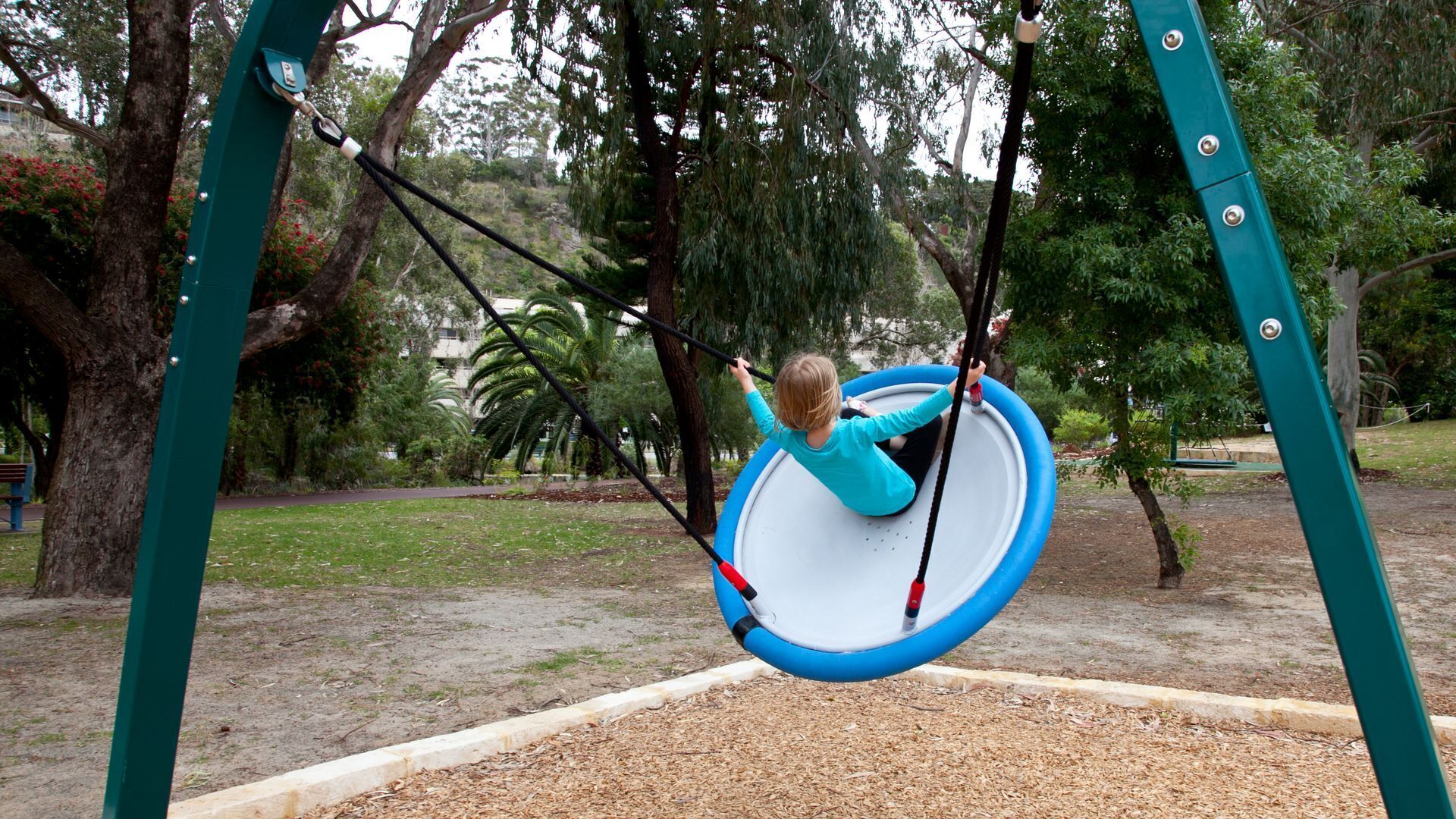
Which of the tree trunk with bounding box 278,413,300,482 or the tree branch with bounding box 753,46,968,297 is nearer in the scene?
the tree branch with bounding box 753,46,968,297

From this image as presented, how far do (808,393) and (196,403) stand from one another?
1659mm

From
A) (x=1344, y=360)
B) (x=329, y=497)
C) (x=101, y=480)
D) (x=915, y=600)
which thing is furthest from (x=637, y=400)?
(x=915, y=600)

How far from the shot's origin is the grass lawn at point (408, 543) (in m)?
8.22

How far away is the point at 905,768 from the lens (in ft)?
11.2

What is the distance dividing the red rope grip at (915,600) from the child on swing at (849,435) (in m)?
0.51

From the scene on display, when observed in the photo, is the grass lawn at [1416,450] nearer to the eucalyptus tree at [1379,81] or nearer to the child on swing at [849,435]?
the eucalyptus tree at [1379,81]

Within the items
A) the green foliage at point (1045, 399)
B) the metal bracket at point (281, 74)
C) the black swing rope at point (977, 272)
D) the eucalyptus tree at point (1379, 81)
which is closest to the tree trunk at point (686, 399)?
the eucalyptus tree at point (1379, 81)

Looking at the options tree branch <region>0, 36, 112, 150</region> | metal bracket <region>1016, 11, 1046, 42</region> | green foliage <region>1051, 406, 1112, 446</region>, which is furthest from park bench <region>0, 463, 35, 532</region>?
green foliage <region>1051, 406, 1112, 446</region>

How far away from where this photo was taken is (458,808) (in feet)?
10.1

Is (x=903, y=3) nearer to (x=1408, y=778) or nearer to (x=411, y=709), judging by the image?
(x=411, y=709)

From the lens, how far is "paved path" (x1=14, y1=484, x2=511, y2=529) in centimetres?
1567

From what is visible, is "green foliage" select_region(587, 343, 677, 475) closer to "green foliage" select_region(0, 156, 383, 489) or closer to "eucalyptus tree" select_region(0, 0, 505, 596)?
"green foliage" select_region(0, 156, 383, 489)

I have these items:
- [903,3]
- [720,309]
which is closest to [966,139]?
[903,3]

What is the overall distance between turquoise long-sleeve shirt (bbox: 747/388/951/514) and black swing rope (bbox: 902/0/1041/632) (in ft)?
1.27
